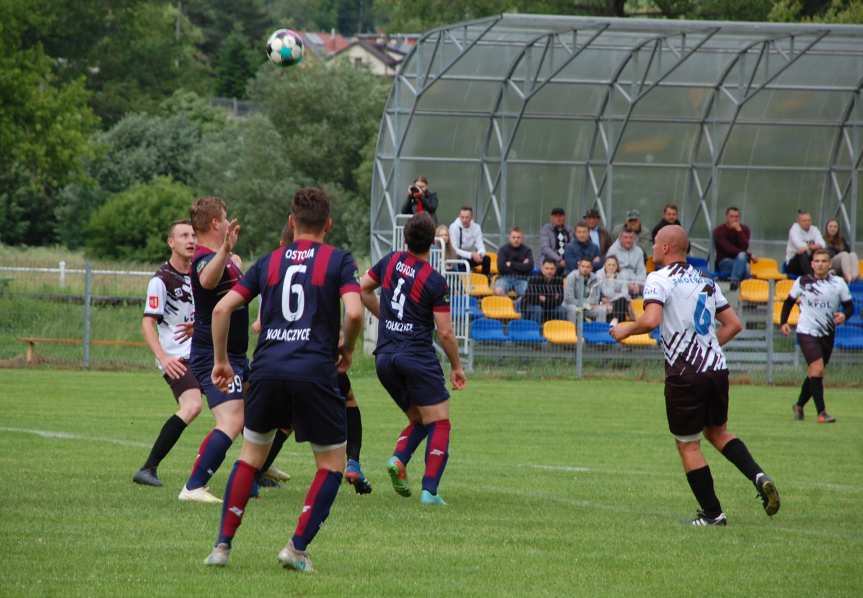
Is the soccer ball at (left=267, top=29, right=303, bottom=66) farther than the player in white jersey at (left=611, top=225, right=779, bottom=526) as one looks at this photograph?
Yes

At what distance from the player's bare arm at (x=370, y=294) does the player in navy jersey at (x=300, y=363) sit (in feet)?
9.07

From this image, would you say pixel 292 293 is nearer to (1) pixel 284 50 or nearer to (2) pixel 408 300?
(2) pixel 408 300

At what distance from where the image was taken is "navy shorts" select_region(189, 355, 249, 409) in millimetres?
9242

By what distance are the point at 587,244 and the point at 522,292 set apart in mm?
1667

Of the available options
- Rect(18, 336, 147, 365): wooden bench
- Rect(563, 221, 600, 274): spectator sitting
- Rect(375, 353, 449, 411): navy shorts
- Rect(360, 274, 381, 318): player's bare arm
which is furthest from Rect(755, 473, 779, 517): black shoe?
Rect(18, 336, 147, 365): wooden bench

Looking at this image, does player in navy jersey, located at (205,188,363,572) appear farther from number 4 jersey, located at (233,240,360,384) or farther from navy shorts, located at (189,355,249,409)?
navy shorts, located at (189,355,249,409)

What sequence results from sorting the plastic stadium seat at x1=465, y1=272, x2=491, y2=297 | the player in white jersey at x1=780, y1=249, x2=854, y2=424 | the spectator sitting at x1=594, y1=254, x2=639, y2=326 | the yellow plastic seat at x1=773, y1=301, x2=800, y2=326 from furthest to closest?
the yellow plastic seat at x1=773, y1=301, x2=800, y2=326, the plastic stadium seat at x1=465, y1=272, x2=491, y2=297, the spectator sitting at x1=594, y1=254, x2=639, y2=326, the player in white jersey at x1=780, y1=249, x2=854, y2=424

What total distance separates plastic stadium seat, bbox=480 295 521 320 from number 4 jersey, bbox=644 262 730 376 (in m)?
13.9

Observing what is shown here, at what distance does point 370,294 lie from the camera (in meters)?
9.89

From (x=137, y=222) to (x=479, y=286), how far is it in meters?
32.8

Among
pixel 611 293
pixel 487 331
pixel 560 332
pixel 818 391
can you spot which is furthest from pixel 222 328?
pixel 611 293

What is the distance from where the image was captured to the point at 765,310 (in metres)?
24.7

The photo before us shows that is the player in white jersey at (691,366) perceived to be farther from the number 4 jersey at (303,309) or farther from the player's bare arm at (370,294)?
the number 4 jersey at (303,309)

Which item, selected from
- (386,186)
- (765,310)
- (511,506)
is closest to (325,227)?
(511,506)
